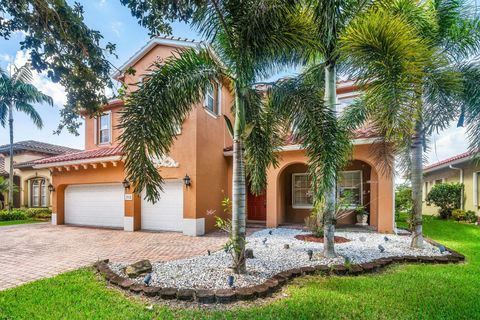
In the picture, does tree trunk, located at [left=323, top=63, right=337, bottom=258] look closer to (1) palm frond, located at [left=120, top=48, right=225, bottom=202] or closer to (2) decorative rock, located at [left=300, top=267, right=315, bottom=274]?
(2) decorative rock, located at [left=300, top=267, right=315, bottom=274]

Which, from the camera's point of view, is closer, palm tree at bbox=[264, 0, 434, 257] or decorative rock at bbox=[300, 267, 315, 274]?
palm tree at bbox=[264, 0, 434, 257]

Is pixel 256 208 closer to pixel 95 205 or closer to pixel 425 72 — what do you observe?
pixel 95 205

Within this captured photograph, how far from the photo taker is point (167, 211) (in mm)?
11984

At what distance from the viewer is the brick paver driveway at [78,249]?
6547 mm

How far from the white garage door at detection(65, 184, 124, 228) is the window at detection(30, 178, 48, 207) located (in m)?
8.27

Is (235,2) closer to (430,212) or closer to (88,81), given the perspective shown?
(88,81)

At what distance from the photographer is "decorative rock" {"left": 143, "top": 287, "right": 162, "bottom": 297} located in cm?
467

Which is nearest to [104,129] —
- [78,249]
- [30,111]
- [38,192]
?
[78,249]

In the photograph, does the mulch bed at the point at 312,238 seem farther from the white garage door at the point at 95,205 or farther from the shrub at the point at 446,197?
the shrub at the point at 446,197

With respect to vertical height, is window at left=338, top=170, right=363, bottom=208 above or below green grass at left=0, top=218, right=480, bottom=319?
above

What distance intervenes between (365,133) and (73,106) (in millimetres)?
9999

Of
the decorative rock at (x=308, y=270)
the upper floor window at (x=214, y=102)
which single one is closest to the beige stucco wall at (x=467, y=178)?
the decorative rock at (x=308, y=270)

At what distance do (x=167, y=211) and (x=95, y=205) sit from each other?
494 cm

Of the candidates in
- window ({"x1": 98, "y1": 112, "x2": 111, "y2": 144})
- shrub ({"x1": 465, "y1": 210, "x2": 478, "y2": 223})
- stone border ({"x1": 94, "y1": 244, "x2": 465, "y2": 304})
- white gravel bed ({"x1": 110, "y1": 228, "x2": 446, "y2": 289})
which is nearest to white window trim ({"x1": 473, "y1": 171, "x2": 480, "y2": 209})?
shrub ({"x1": 465, "y1": 210, "x2": 478, "y2": 223})
